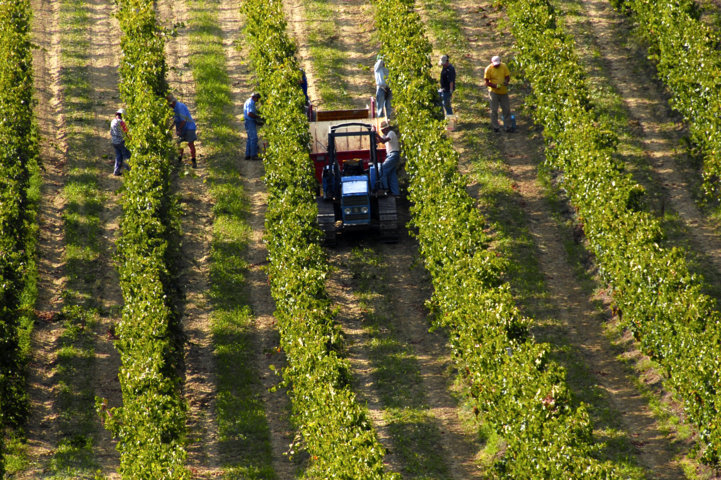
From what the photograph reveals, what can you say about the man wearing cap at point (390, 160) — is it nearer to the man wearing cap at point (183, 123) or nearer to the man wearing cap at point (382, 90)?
the man wearing cap at point (382, 90)

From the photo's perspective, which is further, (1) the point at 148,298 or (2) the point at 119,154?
(2) the point at 119,154

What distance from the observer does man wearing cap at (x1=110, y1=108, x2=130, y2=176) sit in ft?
74.7

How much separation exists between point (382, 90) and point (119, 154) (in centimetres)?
683

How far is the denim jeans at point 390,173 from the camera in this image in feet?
68.6

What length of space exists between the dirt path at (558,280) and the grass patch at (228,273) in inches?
227

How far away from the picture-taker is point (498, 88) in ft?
78.5

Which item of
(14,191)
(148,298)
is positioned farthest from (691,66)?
(14,191)

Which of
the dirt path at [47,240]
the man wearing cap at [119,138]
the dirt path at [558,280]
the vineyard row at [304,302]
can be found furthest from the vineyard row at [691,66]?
the dirt path at [47,240]

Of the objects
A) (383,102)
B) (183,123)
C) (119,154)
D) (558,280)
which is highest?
(383,102)

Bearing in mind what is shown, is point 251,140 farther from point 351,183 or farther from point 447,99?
point 447,99

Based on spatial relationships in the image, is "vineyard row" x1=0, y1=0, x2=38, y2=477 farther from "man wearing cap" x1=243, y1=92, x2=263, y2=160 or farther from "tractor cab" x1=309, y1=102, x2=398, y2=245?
"tractor cab" x1=309, y1=102, x2=398, y2=245

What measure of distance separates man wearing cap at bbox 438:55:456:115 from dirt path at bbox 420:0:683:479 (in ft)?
3.03

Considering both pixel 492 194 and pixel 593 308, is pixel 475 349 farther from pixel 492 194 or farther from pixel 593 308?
pixel 492 194

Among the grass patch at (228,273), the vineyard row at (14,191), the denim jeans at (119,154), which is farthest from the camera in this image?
the denim jeans at (119,154)
